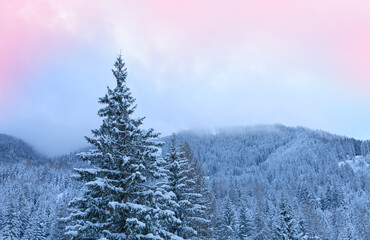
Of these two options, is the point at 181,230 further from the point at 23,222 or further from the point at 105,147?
the point at 23,222

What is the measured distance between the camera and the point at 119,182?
12766mm

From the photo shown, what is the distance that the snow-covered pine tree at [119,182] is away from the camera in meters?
11.7

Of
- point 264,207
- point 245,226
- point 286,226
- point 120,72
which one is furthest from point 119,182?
point 264,207

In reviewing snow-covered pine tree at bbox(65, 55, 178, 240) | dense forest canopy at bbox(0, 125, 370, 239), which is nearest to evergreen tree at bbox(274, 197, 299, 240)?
dense forest canopy at bbox(0, 125, 370, 239)

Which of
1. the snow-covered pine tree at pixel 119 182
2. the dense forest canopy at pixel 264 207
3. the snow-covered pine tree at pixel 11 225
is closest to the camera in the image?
the snow-covered pine tree at pixel 119 182

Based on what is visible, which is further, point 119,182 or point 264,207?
point 264,207

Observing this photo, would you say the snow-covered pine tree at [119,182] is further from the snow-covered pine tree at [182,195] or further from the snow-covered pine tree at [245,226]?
the snow-covered pine tree at [245,226]

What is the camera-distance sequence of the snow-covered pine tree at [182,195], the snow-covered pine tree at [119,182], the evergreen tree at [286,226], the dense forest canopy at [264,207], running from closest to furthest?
the snow-covered pine tree at [119,182]
the snow-covered pine tree at [182,195]
the evergreen tree at [286,226]
the dense forest canopy at [264,207]

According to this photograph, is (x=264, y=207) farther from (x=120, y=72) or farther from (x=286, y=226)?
(x=120, y=72)

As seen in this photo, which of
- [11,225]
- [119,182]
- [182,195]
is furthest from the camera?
[11,225]

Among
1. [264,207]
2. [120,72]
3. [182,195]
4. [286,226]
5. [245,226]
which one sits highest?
[120,72]

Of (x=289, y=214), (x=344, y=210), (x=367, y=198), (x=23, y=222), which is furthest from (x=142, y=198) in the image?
(x=367, y=198)

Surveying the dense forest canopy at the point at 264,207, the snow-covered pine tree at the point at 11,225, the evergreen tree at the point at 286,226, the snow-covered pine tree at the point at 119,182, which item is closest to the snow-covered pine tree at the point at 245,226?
the dense forest canopy at the point at 264,207

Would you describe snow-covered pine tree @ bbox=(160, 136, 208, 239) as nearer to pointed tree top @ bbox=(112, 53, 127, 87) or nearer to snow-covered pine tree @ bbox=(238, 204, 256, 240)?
pointed tree top @ bbox=(112, 53, 127, 87)
